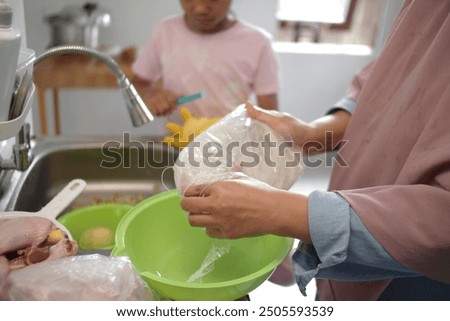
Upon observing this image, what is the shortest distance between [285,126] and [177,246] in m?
0.29

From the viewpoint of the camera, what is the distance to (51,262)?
21.7 inches

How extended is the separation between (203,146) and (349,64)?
2171mm

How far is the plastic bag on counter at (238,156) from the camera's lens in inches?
25.4

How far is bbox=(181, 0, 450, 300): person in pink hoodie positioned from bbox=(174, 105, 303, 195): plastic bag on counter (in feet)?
0.15

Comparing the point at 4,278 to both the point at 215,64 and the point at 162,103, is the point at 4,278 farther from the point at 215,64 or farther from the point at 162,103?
the point at 215,64

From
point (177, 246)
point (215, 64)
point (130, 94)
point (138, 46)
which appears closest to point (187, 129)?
point (130, 94)

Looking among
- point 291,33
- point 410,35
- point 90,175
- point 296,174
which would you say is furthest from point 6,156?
point 291,33

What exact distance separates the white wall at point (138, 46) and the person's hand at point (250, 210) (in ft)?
5.66

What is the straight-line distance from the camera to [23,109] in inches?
26.2

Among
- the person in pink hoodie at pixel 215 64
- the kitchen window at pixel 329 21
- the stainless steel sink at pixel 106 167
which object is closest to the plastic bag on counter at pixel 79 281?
the stainless steel sink at pixel 106 167

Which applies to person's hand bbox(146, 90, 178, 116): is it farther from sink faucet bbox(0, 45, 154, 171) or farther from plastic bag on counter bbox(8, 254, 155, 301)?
plastic bag on counter bbox(8, 254, 155, 301)

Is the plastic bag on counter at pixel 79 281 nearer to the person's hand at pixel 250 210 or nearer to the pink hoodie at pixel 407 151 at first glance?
the person's hand at pixel 250 210

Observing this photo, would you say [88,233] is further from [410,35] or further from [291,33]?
[291,33]

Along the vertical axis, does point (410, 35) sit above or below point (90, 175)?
above
